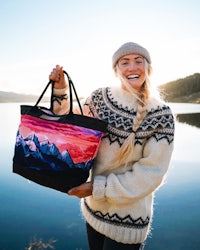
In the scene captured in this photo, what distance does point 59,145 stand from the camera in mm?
2129

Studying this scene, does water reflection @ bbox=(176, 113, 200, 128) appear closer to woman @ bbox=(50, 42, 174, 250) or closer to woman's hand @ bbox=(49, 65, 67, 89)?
woman @ bbox=(50, 42, 174, 250)

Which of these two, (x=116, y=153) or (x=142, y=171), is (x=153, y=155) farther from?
(x=116, y=153)

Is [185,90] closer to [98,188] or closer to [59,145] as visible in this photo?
[98,188]

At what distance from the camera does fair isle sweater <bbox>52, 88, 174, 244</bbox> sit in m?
2.17

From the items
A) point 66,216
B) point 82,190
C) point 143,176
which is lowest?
point 66,216

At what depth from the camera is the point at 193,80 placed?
350ft

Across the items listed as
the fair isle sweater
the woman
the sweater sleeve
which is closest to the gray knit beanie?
the woman

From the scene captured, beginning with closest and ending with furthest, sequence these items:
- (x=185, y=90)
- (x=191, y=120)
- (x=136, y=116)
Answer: (x=136, y=116)
(x=191, y=120)
(x=185, y=90)

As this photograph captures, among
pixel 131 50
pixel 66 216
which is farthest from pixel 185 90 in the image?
pixel 131 50

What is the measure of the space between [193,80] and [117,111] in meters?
111

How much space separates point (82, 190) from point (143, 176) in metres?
0.47

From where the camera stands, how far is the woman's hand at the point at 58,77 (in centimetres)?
232

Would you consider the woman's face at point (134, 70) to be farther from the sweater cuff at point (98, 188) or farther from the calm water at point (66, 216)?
the calm water at point (66, 216)

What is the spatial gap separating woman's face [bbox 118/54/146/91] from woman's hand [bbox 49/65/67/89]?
48 cm
